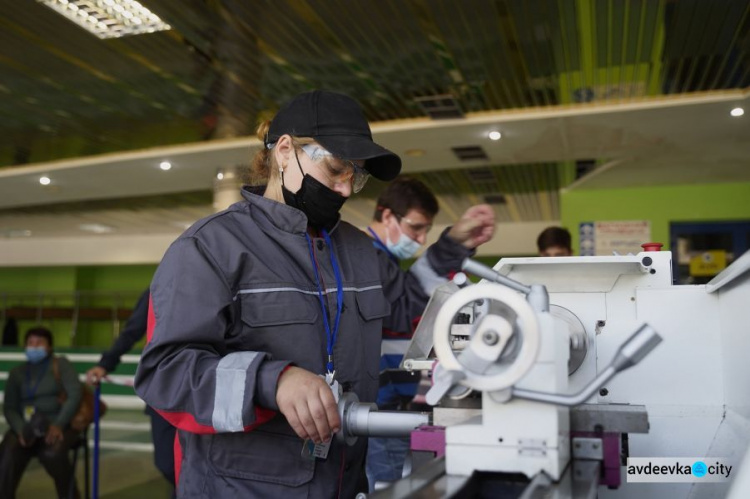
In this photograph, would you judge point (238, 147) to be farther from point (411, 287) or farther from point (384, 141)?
point (411, 287)

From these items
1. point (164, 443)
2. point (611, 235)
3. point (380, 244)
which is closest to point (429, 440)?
point (380, 244)

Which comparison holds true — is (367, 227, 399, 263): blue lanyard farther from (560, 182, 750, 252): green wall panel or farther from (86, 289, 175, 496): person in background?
(560, 182, 750, 252): green wall panel

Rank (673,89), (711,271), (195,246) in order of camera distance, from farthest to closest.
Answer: (711,271) → (673,89) → (195,246)

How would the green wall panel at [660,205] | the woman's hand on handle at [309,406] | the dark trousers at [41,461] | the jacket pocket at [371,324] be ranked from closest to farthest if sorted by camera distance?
the woman's hand on handle at [309,406], the jacket pocket at [371,324], the dark trousers at [41,461], the green wall panel at [660,205]

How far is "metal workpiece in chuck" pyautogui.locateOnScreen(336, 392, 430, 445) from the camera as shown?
117 cm

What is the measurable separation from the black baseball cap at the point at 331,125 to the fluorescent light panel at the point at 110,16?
248 centimetres

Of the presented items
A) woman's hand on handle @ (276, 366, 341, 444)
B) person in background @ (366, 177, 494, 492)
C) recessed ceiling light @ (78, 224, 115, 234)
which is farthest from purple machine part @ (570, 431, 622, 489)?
recessed ceiling light @ (78, 224, 115, 234)

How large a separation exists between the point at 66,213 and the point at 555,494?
986 centimetres

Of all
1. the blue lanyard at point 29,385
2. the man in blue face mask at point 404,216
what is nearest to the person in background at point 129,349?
the blue lanyard at point 29,385

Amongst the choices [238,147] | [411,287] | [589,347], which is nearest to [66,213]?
[238,147]

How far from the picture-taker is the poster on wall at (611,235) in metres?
6.80

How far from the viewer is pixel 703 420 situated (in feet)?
4.55

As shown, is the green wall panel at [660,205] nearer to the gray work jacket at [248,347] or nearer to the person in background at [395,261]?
the person in background at [395,261]

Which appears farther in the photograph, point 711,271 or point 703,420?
point 711,271
